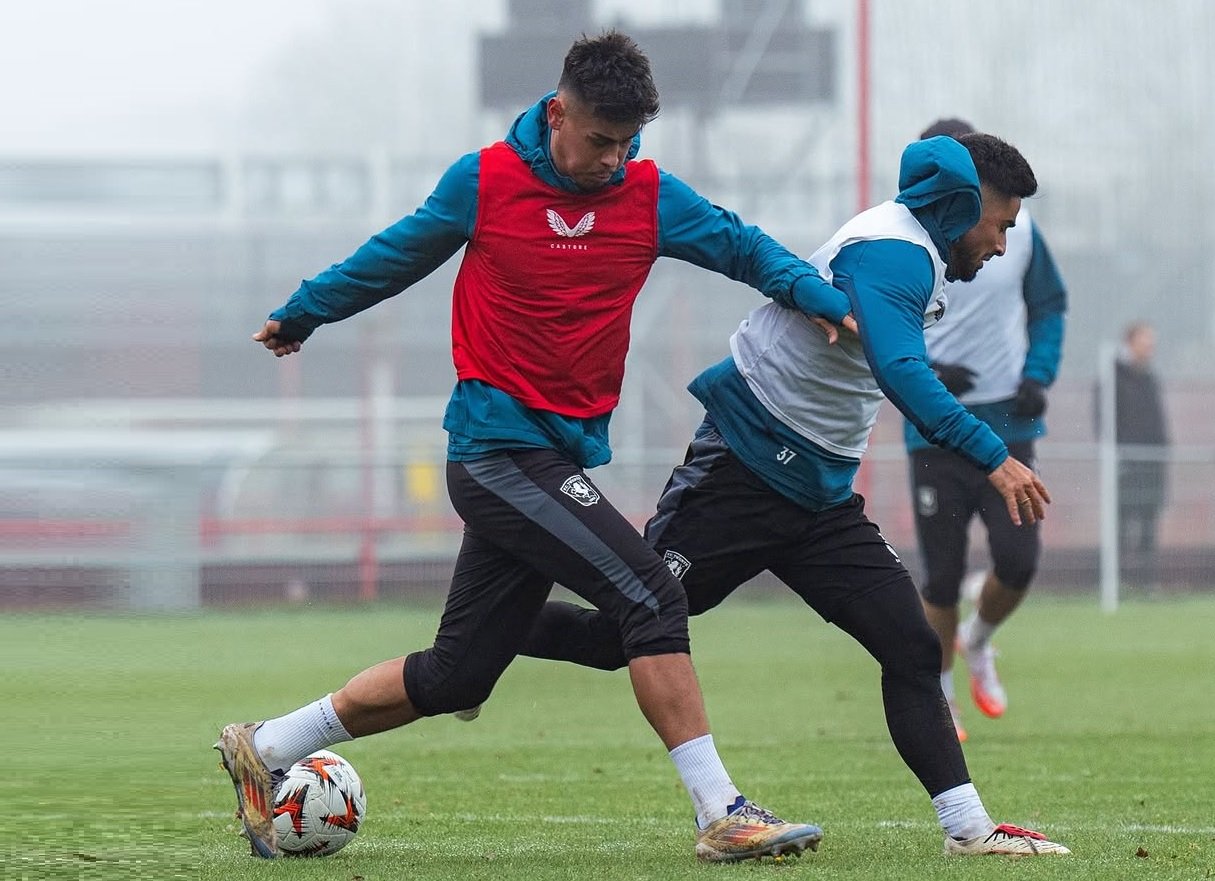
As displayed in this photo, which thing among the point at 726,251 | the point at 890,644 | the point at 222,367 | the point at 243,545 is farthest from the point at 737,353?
the point at 222,367

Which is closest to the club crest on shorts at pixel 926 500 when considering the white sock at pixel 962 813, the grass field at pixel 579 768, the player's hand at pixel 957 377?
the player's hand at pixel 957 377

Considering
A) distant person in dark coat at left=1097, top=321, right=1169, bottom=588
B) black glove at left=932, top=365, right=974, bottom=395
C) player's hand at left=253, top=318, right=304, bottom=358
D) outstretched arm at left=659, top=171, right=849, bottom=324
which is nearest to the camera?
outstretched arm at left=659, top=171, right=849, bottom=324

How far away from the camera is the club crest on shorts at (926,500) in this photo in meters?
8.84

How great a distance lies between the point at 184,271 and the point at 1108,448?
1093cm

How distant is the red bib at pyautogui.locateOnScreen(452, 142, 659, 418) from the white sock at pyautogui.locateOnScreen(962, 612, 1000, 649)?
4.31 meters

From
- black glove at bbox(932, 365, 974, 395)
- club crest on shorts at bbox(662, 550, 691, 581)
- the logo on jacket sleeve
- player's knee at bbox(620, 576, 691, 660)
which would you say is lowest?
player's knee at bbox(620, 576, 691, 660)

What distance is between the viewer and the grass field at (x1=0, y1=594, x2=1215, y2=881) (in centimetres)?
545

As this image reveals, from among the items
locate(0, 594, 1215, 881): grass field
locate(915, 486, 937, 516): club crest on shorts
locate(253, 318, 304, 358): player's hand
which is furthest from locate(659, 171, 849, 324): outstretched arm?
locate(915, 486, 937, 516): club crest on shorts

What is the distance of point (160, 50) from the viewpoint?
2306 cm

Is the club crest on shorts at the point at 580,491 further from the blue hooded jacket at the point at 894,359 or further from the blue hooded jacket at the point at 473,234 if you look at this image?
the blue hooded jacket at the point at 894,359

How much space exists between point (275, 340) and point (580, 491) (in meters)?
1.07

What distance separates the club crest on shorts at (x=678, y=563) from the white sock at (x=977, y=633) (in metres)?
3.86

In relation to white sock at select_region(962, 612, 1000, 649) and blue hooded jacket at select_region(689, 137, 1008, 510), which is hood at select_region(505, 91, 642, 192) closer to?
blue hooded jacket at select_region(689, 137, 1008, 510)

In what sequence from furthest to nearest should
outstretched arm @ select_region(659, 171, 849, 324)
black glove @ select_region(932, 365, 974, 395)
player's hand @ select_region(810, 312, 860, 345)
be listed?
black glove @ select_region(932, 365, 974, 395), outstretched arm @ select_region(659, 171, 849, 324), player's hand @ select_region(810, 312, 860, 345)
